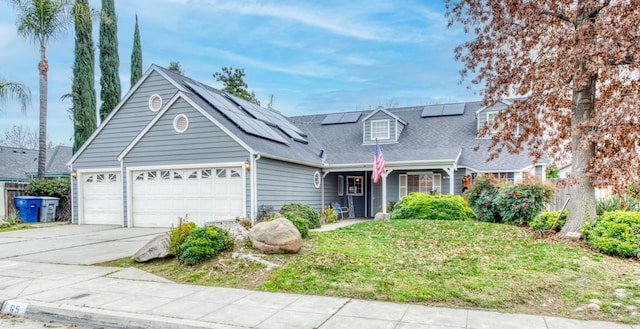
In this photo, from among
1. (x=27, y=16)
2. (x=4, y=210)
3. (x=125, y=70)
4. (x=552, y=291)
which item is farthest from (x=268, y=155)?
(x=125, y=70)

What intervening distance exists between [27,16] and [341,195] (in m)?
15.4

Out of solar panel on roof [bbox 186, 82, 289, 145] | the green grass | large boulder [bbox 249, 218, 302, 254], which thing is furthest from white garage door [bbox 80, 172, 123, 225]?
large boulder [bbox 249, 218, 302, 254]

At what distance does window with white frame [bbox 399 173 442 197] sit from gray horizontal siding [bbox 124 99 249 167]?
787cm

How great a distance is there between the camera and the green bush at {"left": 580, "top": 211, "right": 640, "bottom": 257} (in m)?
7.09

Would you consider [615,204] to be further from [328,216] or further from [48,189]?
[48,189]

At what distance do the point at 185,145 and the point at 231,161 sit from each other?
1.91 metres

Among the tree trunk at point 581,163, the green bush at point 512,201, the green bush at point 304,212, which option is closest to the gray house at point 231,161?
the green bush at point 304,212

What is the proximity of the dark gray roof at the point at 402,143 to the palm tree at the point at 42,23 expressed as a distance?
6.70 m

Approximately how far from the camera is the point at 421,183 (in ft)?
56.2

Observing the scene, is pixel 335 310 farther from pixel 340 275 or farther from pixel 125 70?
pixel 125 70

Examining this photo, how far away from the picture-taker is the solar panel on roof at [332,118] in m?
21.0

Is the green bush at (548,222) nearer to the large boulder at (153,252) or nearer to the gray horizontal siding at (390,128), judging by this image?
the large boulder at (153,252)

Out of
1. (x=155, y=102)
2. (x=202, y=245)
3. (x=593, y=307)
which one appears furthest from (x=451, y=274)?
(x=155, y=102)

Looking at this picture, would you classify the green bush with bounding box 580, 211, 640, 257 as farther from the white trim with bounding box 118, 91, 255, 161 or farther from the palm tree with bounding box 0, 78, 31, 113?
the palm tree with bounding box 0, 78, 31, 113
